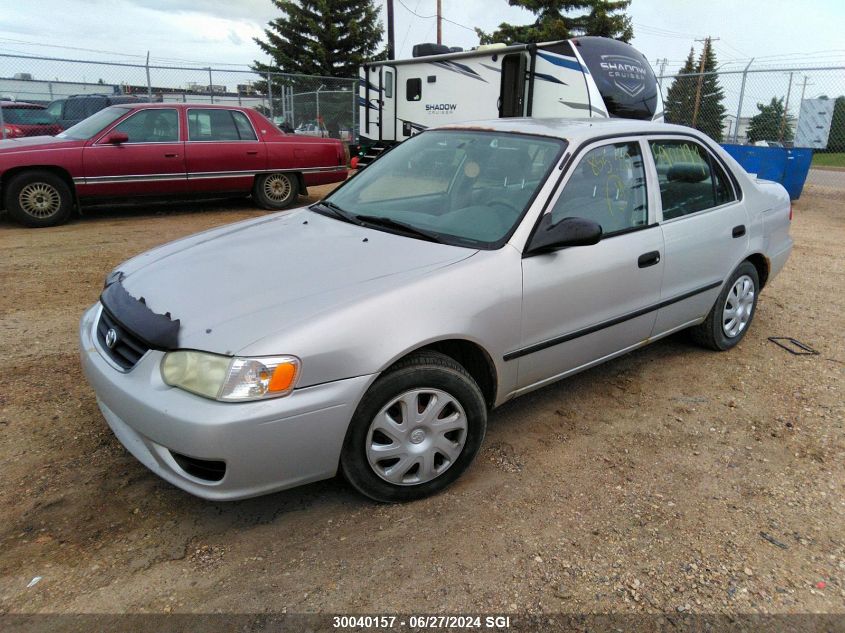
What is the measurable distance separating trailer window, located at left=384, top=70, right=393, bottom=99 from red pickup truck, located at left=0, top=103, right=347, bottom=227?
3.64 metres

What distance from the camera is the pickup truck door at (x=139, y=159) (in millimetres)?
8070

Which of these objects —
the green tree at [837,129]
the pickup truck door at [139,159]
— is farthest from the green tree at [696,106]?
the pickup truck door at [139,159]

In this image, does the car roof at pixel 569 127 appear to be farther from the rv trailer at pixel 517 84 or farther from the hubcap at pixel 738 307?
the rv trailer at pixel 517 84

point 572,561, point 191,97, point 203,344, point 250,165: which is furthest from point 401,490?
point 191,97

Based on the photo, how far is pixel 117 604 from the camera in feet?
6.93

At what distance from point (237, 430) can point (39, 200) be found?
7.37 meters

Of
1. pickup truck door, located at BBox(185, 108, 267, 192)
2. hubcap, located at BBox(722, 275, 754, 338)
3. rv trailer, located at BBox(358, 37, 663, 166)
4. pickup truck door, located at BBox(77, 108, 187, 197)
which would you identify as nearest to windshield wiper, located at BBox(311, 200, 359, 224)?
hubcap, located at BBox(722, 275, 754, 338)

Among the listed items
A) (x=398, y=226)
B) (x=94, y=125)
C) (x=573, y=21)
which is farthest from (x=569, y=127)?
(x=573, y=21)

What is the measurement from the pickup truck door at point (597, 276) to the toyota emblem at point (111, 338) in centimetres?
167

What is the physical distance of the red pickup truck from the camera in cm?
786

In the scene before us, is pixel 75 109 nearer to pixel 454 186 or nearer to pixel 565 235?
pixel 454 186

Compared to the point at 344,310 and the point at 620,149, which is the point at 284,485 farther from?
the point at 620,149

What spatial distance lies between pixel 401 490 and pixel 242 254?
132 centimetres

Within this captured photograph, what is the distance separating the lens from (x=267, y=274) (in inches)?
107
